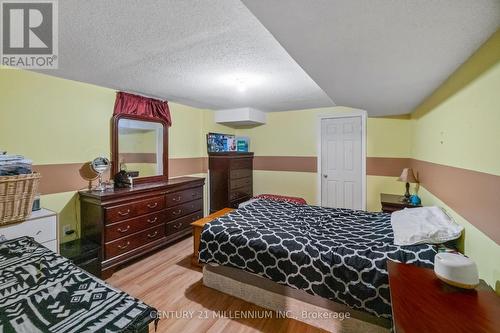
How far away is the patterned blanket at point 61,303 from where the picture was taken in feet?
2.84

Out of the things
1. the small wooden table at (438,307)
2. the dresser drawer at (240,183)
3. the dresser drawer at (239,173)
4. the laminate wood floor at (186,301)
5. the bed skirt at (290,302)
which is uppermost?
the dresser drawer at (239,173)

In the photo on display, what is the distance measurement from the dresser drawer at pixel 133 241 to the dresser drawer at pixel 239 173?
5.36ft

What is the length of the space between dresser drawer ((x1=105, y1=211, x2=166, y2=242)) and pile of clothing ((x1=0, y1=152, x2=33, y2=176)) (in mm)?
927

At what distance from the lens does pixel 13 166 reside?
183cm

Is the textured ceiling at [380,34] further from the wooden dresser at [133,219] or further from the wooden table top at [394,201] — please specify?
the wooden dresser at [133,219]

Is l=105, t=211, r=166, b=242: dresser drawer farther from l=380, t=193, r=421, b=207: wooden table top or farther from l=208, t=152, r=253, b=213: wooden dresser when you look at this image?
l=380, t=193, r=421, b=207: wooden table top

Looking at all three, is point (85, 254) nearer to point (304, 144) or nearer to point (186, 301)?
point (186, 301)

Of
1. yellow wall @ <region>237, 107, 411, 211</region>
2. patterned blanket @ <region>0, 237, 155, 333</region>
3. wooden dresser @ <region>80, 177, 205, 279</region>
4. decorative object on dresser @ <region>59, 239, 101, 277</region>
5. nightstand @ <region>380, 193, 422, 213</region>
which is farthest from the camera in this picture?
yellow wall @ <region>237, 107, 411, 211</region>

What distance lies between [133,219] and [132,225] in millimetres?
72

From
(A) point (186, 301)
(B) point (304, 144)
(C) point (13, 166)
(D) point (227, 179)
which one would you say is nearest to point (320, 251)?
(A) point (186, 301)

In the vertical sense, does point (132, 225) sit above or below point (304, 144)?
below

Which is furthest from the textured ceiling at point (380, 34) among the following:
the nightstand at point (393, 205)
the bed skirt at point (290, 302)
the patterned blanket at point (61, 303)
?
the bed skirt at point (290, 302)

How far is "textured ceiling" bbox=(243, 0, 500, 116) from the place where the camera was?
3.18ft

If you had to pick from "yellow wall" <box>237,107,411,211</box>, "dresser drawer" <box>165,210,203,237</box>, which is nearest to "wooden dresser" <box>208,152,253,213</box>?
"yellow wall" <box>237,107,411,211</box>
